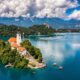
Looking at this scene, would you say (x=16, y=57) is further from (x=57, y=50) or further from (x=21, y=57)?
(x=57, y=50)

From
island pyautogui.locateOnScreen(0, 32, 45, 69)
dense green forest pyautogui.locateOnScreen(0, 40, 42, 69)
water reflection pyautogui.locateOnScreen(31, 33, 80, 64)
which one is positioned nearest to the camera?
dense green forest pyautogui.locateOnScreen(0, 40, 42, 69)

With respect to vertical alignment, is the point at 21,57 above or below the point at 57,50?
above

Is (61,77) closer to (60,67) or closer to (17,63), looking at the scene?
(60,67)

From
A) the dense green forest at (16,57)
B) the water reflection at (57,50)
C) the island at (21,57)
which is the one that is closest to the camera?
the dense green forest at (16,57)

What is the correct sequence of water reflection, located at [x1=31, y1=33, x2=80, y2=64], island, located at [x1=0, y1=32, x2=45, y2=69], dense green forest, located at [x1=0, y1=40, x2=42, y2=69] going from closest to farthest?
dense green forest, located at [x1=0, y1=40, x2=42, y2=69] < island, located at [x1=0, y1=32, x2=45, y2=69] < water reflection, located at [x1=31, y1=33, x2=80, y2=64]

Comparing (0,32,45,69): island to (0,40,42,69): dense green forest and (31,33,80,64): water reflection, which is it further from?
(31,33,80,64): water reflection

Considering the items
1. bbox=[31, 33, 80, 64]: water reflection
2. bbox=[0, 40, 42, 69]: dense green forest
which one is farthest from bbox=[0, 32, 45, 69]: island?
bbox=[31, 33, 80, 64]: water reflection

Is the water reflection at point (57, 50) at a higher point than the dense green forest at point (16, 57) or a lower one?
lower

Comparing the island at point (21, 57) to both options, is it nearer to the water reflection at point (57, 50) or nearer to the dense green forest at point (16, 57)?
the dense green forest at point (16, 57)

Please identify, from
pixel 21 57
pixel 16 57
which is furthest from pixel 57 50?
pixel 16 57

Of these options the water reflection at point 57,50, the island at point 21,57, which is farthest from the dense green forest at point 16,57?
the water reflection at point 57,50

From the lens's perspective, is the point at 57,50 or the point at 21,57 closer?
the point at 21,57
